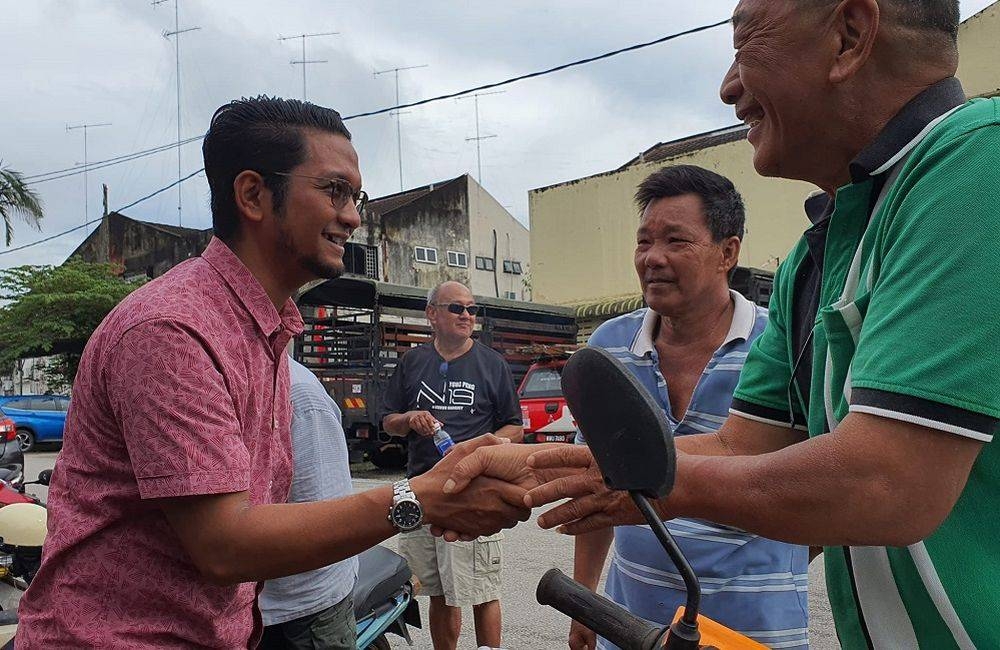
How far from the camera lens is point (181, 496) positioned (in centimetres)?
164

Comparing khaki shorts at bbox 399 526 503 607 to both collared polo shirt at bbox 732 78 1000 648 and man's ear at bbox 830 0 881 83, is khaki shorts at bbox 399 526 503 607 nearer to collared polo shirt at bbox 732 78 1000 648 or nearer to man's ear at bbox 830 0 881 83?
collared polo shirt at bbox 732 78 1000 648

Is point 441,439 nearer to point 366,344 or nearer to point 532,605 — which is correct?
point 532,605

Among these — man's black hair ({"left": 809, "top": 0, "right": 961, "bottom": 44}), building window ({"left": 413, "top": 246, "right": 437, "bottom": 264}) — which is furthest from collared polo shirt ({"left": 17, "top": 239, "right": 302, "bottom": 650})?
building window ({"left": 413, "top": 246, "right": 437, "bottom": 264})

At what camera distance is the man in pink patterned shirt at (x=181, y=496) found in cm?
167

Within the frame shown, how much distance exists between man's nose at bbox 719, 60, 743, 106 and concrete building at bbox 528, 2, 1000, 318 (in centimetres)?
1910

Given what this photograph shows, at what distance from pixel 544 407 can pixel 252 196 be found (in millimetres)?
9163

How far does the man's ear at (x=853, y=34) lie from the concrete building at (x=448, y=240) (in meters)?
28.7

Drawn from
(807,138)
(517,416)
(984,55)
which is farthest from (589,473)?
(984,55)

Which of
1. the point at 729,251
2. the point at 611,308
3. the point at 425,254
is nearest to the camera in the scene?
the point at 729,251

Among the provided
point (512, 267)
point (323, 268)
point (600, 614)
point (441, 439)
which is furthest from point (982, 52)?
point (512, 267)

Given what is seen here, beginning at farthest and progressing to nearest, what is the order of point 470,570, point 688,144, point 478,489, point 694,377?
1. point 688,144
2. point 470,570
3. point 694,377
4. point 478,489

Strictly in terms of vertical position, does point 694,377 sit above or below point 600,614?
above

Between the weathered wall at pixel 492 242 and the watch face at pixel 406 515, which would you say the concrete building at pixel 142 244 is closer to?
the weathered wall at pixel 492 242

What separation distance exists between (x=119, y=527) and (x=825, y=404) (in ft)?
4.40
